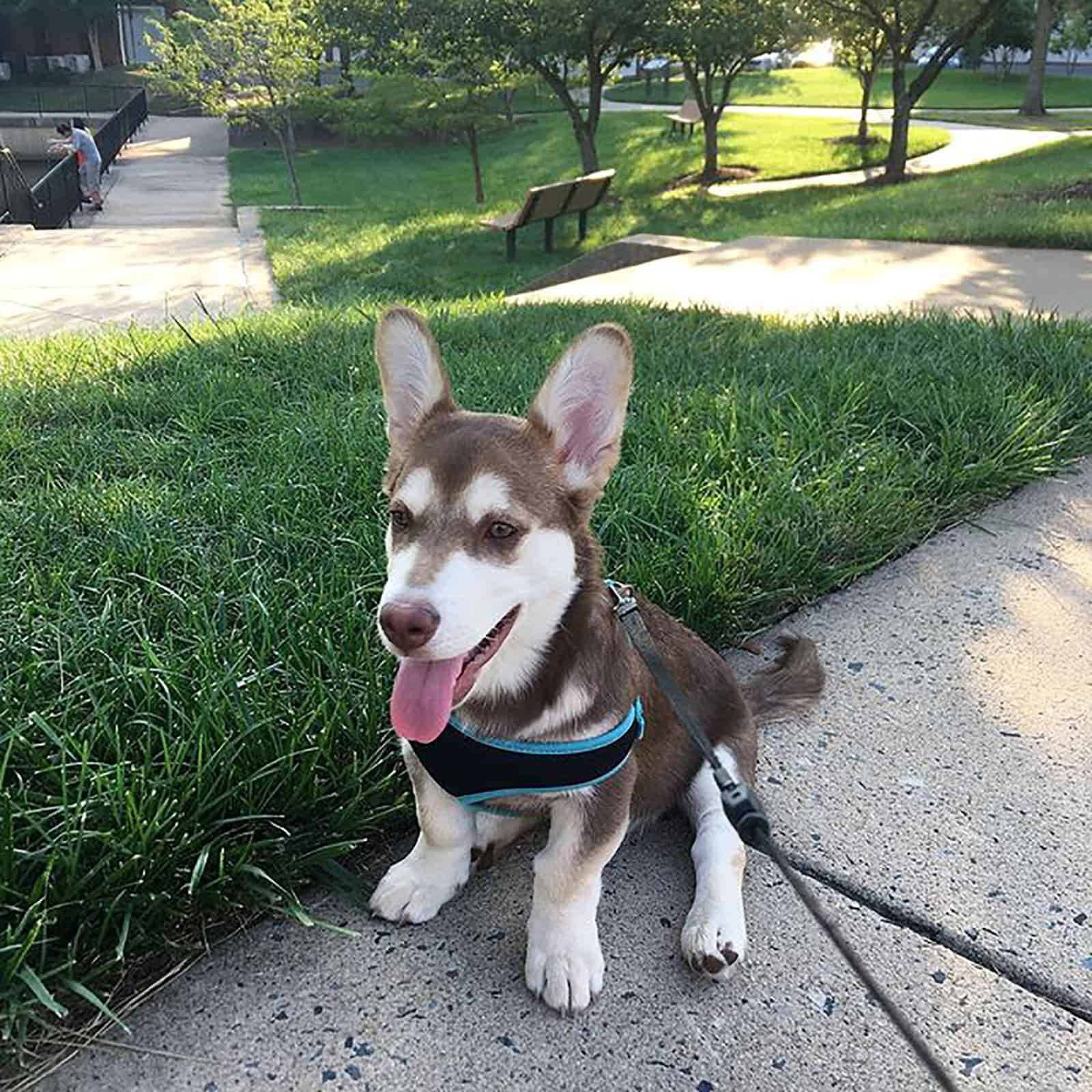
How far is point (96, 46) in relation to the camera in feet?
160

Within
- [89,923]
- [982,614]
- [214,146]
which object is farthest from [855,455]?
[214,146]

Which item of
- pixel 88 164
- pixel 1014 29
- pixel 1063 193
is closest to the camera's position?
pixel 1063 193

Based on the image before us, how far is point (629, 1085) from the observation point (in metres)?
1.83

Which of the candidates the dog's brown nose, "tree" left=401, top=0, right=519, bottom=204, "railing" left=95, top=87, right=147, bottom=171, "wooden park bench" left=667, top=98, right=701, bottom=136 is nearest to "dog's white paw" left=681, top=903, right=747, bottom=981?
the dog's brown nose

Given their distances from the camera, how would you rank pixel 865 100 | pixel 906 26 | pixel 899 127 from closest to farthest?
pixel 899 127
pixel 906 26
pixel 865 100

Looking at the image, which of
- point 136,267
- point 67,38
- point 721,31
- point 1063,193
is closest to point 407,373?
point 136,267

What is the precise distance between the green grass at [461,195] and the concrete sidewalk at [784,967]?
7.33 meters

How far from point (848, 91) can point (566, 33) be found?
3040 centimetres

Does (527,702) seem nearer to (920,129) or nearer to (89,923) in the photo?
(89,923)

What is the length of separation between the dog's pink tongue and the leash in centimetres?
50

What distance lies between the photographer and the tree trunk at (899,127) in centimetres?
1797

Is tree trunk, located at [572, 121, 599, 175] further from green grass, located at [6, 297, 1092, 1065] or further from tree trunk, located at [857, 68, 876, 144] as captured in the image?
green grass, located at [6, 297, 1092, 1065]

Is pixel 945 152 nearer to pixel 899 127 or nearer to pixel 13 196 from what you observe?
pixel 899 127

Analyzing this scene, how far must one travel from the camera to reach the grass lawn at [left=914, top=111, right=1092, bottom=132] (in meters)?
29.6
